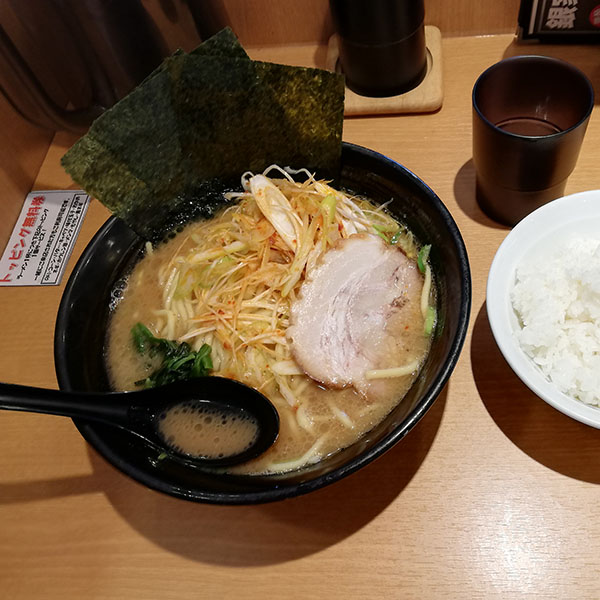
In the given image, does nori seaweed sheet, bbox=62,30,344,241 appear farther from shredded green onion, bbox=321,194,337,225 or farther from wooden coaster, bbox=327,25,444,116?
wooden coaster, bbox=327,25,444,116

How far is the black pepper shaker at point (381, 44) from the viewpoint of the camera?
1.31 metres

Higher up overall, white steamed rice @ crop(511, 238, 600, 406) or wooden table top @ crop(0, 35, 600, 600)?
white steamed rice @ crop(511, 238, 600, 406)

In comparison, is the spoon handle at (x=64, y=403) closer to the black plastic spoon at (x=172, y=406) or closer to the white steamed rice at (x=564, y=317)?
the black plastic spoon at (x=172, y=406)

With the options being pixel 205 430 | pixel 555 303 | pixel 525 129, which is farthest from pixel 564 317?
pixel 205 430

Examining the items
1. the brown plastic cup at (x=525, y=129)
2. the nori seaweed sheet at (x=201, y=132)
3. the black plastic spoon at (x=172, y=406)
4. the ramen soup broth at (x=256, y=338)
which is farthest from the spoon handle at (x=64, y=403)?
the brown plastic cup at (x=525, y=129)

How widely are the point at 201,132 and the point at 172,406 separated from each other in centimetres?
65

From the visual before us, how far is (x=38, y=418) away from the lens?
1.25 meters

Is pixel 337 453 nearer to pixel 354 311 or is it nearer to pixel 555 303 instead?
pixel 354 311

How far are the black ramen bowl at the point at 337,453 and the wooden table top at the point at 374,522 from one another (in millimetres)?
127

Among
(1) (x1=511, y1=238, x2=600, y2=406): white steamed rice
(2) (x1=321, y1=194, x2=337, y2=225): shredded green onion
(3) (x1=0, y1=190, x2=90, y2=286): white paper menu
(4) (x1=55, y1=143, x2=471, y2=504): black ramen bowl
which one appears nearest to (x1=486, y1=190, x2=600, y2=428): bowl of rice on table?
(1) (x1=511, y1=238, x2=600, y2=406): white steamed rice

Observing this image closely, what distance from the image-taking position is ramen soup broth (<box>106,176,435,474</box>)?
3.31 ft

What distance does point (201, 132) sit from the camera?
125 cm

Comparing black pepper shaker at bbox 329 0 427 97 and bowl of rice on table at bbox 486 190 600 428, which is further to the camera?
black pepper shaker at bbox 329 0 427 97

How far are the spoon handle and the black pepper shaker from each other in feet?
3.57
